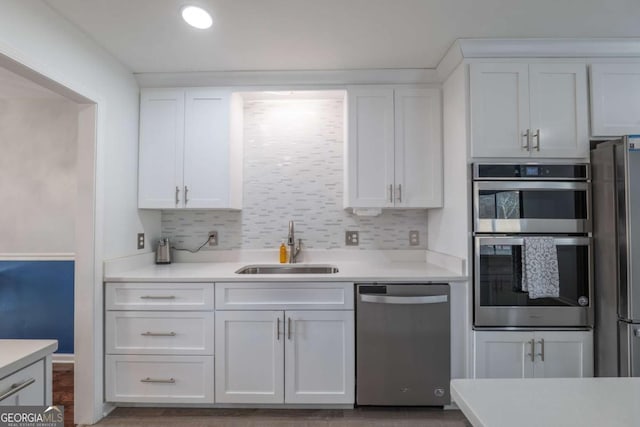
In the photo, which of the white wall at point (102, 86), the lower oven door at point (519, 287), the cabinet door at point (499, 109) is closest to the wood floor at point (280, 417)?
the lower oven door at point (519, 287)

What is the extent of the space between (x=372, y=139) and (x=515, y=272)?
4.21 feet

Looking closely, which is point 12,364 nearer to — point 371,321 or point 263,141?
point 371,321

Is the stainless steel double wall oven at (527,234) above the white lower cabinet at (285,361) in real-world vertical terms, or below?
above

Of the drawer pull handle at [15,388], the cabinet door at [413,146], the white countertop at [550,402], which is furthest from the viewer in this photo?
the cabinet door at [413,146]

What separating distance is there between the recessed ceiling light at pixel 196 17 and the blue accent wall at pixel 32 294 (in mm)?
2359

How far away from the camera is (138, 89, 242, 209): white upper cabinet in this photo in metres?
2.50

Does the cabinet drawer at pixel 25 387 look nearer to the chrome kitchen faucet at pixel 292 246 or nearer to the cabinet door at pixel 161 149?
the cabinet door at pixel 161 149

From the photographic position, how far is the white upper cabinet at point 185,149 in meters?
2.50

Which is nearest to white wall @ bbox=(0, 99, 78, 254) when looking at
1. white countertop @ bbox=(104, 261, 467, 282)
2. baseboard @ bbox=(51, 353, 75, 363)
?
baseboard @ bbox=(51, 353, 75, 363)

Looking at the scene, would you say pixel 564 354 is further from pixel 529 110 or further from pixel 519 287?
pixel 529 110

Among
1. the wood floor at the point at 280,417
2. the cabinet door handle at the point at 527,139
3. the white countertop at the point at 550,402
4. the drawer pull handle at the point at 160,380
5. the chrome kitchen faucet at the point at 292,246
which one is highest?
the cabinet door handle at the point at 527,139

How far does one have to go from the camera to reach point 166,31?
6.37 ft

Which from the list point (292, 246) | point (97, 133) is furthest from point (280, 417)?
point (97, 133)

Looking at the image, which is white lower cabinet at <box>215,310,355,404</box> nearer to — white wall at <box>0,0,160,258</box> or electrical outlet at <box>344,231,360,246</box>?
electrical outlet at <box>344,231,360,246</box>
